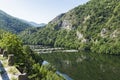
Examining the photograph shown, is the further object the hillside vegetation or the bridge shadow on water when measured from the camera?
the hillside vegetation

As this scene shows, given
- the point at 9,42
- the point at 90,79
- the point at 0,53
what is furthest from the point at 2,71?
the point at 90,79

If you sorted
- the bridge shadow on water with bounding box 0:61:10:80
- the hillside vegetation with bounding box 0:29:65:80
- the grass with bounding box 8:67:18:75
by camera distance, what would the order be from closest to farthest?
the bridge shadow on water with bounding box 0:61:10:80 → the grass with bounding box 8:67:18:75 → the hillside vegetation with bounding box 0:29:65:80

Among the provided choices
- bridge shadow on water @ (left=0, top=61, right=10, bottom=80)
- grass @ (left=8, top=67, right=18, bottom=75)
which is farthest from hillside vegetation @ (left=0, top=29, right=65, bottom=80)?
grass @ (left=8, top=67, right=18, bottom=75)

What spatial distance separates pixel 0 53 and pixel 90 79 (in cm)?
10339

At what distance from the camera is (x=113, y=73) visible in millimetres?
158875

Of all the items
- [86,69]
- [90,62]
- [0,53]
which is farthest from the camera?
[90,62]

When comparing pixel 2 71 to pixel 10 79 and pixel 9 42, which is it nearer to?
pixel 10 79

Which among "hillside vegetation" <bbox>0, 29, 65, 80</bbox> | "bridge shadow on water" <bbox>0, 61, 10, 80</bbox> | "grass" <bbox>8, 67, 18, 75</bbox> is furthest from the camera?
"hillside vegetation" <bbox>0, 29, 65, 80</bbox>

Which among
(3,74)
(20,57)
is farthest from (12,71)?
(20,57)

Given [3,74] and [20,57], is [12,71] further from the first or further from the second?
[20,57]

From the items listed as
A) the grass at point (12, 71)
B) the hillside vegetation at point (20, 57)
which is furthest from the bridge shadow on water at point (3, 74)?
the hillside vegetation at point (20, 57)

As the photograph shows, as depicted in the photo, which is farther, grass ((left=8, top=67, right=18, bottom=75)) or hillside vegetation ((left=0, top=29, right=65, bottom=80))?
hillside vegetation ((left=0, top=29, right=65, bottom=80))

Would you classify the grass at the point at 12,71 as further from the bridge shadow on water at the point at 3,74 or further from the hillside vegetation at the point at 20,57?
the hillside vegetation at the point at 20,57

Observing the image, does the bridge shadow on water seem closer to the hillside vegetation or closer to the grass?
the grass
